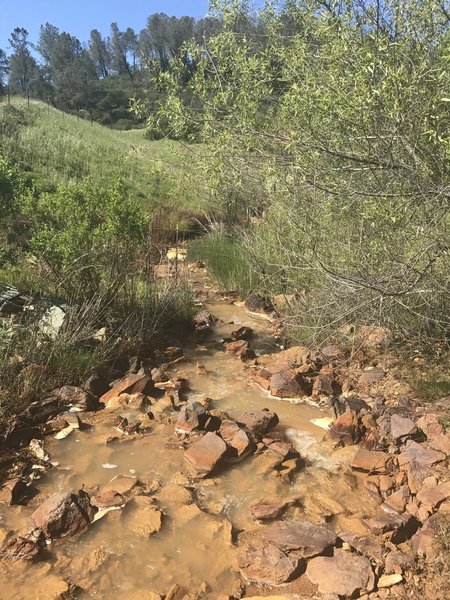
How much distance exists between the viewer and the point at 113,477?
3.90 m

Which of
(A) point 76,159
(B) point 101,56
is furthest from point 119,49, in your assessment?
(A) point 76,159

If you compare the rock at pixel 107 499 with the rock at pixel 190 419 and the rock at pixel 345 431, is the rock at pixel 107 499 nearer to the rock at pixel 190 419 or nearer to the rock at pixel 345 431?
the rock at pixel 190 419

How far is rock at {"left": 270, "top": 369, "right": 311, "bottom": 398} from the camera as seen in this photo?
5.26 metres

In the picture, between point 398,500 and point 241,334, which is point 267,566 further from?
point 241,334

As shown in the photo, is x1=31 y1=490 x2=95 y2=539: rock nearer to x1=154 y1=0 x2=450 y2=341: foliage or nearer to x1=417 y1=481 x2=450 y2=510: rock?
x1=417 y1=481 x2=450 y2=510: rock

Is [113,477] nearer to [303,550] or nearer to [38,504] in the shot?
[38,504]

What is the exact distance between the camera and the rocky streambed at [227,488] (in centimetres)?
294

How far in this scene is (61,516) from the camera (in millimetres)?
3246

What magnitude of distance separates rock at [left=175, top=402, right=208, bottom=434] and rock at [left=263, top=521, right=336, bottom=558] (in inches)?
52.6

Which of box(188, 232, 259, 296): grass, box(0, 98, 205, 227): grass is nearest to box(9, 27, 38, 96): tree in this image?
box(0, 98, 205, 227): grass

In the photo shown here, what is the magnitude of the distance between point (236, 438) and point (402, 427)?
1.33m

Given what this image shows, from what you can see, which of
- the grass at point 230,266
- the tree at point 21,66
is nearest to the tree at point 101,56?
the tree at point 21,66

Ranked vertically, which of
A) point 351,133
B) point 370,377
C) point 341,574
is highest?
point 351,133

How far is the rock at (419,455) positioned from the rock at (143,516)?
1.84 metres
